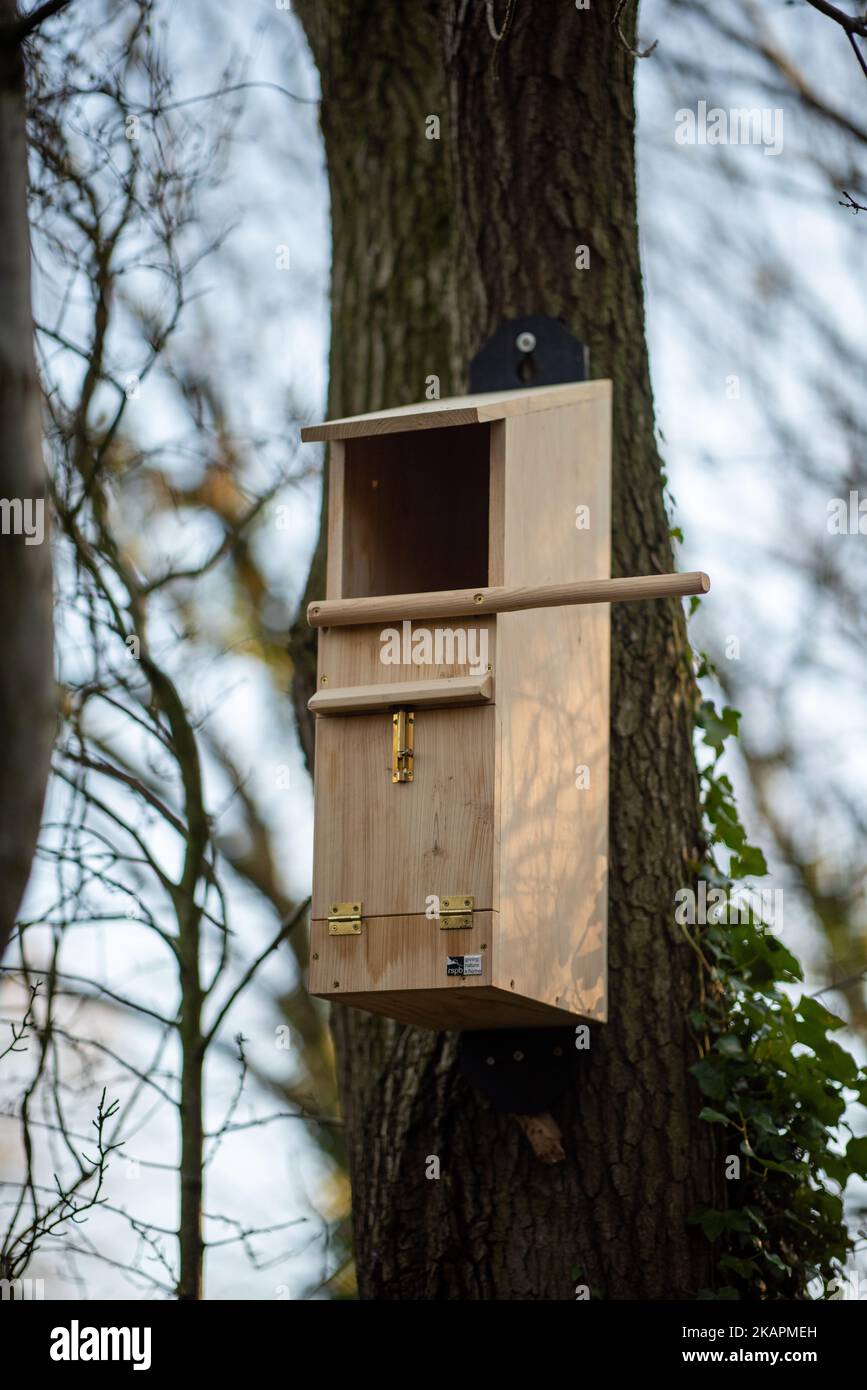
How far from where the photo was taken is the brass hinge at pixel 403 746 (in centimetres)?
343

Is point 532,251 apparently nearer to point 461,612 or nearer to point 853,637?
point 461,612

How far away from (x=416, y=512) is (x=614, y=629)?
2.01 feet

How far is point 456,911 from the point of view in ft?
10.9

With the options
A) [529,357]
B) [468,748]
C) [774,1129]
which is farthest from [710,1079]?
[529,357]

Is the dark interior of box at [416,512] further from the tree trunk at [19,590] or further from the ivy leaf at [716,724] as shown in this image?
the tree trunk at [19,590]

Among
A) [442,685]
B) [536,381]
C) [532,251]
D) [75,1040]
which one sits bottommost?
[75,1040]

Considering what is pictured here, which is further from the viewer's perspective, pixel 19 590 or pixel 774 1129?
pixel 774 1129

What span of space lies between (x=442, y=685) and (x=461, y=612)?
0.48 ft

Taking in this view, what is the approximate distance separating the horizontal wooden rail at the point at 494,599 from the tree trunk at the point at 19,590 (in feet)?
4.16

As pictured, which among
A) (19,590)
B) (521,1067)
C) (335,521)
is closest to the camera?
(19,590)

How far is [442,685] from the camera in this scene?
339 centimetres

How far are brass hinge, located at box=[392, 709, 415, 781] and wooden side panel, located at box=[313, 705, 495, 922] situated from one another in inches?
0.5

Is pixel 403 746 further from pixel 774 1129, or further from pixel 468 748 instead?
pixel 774 1129
